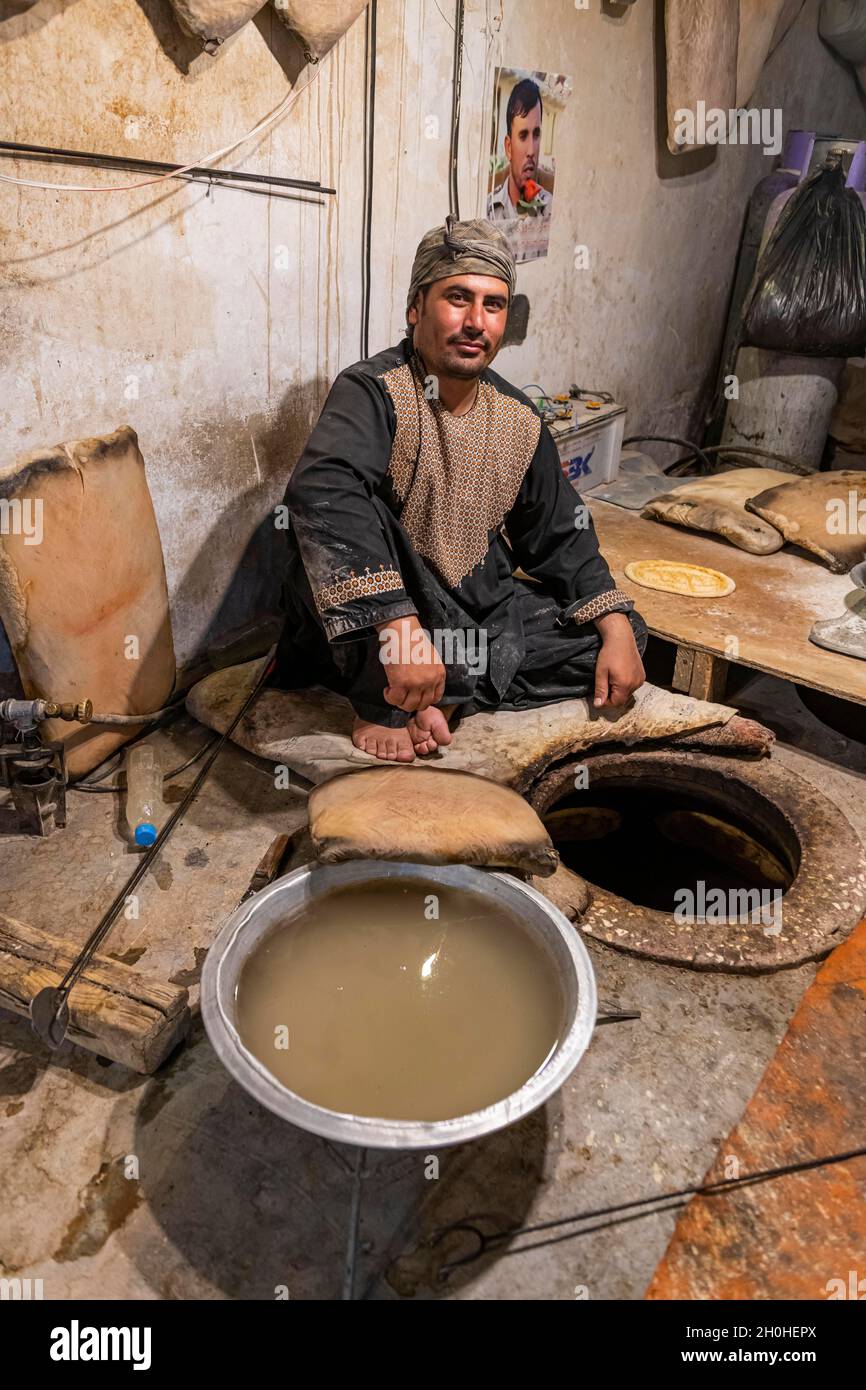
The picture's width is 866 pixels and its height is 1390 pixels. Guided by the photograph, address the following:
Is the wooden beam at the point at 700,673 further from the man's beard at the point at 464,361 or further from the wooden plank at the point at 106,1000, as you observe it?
the wooden plank at the point at 106,1000

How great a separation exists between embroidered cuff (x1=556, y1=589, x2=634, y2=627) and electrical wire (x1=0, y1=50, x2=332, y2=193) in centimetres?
200

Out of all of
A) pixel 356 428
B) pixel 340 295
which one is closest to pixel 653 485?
pixel 340 295

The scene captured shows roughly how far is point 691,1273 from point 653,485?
182 inches

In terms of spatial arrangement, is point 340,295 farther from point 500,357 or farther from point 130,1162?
point 130,1162

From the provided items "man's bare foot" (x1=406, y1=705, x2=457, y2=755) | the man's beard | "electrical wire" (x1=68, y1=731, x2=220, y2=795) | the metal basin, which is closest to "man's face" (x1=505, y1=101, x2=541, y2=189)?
the man's beard

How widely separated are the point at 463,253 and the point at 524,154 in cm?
206

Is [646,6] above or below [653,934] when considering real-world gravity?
above

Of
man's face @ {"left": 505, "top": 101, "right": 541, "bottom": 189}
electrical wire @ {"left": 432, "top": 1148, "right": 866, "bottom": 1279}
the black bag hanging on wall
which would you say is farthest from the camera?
the black bag hanging on wall

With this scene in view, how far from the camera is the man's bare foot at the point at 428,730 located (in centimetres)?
306

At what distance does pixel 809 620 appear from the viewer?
13.5 ft

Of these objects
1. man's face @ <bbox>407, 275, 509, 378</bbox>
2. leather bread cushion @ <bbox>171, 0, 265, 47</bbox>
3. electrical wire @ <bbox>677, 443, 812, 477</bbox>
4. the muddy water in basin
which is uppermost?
leather bread cushion @ <bbox>171, 0, 265, 47</bbox>

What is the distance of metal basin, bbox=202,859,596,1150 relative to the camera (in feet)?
5.05

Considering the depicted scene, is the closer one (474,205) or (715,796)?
(715,796)

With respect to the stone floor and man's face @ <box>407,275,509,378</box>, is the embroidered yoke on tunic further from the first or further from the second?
the stone floor
